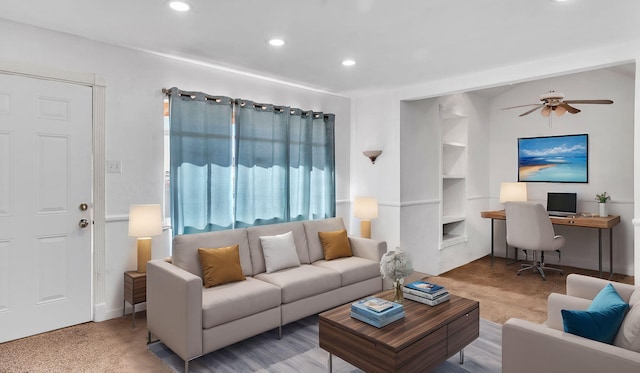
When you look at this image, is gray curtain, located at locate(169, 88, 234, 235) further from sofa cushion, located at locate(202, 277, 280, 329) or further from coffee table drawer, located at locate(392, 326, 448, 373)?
coffee table drawer, located at locate(392, 326, 448, 373)

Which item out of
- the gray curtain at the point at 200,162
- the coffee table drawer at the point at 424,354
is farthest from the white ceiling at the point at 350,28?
the coffee table drawer at the point at 424,354

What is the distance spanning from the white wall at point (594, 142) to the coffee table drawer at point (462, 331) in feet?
12.5

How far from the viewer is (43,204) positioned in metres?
2.98

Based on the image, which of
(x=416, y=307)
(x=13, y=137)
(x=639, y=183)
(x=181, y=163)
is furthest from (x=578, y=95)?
(x=13, y=137)

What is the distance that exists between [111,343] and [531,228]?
479cm

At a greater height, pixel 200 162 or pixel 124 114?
pixel 124 114

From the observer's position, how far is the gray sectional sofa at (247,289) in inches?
99.0

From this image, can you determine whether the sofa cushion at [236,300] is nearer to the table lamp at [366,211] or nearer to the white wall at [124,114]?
the white wall at [124,114]

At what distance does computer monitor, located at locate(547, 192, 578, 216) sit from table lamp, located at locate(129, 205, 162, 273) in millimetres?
5194

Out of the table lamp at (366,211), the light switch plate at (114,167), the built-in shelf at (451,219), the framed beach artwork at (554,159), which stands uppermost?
the framed beach artwork at (554,159)

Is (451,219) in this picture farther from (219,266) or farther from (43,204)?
(43,204)

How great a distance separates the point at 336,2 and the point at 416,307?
210 cm

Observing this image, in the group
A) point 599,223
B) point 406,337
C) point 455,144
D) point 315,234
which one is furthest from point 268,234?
point 599,223

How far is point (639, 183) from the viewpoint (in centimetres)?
306
